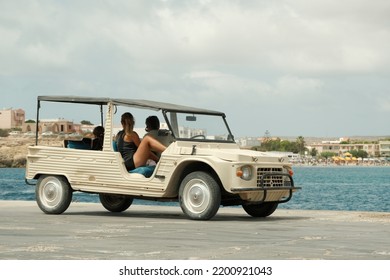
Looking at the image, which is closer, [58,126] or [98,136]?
[98,136]

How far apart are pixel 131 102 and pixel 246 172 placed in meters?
2.64

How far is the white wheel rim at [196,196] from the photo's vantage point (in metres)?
13.7

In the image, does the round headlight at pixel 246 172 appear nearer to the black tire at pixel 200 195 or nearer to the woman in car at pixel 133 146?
the black tire at pixel 200 195

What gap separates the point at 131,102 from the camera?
15031 mm

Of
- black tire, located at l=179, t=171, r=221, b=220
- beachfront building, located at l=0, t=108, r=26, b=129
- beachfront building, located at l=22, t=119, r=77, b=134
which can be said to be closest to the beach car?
black tire, located at l=179, t=171, r=221, b=220

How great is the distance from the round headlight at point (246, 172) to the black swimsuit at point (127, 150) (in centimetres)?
223

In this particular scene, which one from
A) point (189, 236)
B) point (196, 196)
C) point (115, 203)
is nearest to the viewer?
point (189, 236)

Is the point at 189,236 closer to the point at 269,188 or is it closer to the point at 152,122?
the point at 269,188

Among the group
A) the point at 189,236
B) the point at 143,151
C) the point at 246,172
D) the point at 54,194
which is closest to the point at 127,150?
the point at 143,151

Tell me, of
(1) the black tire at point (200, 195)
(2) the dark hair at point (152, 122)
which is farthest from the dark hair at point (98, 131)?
(1) the black tire at point (200, 195)

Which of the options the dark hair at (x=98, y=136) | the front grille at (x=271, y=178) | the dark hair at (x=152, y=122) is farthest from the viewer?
the dark hair at (x=98, y=136)

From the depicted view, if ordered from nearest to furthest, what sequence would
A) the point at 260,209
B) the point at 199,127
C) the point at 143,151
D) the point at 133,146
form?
the point at 143,151 < the point at 133,146 < the point at 199,127 < the point at 260,209

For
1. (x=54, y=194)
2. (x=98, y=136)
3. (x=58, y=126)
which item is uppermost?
(x=58, y=126)

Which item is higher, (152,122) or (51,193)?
(152,122)
